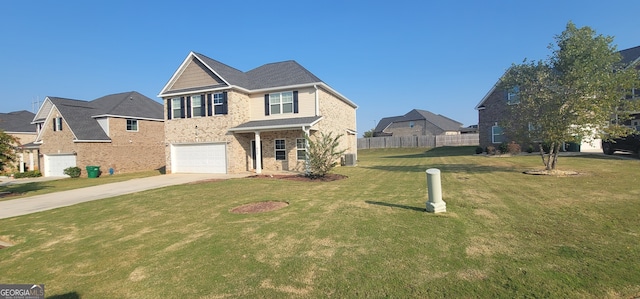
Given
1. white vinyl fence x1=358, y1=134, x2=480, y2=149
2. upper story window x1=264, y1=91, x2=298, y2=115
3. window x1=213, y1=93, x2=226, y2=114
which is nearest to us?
upper story window x1=264, y1=91, x2=298, y2=115

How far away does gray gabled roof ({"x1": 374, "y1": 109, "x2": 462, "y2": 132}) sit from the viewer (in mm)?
52844

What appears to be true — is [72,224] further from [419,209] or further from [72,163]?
[72,163]

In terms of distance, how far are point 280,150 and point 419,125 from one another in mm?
38945

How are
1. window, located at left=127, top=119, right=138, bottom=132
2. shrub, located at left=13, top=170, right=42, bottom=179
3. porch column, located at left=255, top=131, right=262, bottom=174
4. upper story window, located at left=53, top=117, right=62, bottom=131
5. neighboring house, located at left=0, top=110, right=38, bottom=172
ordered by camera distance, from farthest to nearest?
neighboring house, located at left=0, top=110, right=38, bottom=172 → window, located at left=127, top=119, right=138, bottom=132 → shrub, located at left=13, top=170, right=42, bottom=179 → upper story window, located at left=53, top=117, right=62, bottom=131 → porch column, located at left=255, top=131, right=262, bottom=174

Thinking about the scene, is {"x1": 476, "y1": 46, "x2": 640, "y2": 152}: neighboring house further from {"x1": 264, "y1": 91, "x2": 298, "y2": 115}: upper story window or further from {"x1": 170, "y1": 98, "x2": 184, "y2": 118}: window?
{"x1": 170, "y1": 98, "x2": 184, "y2": 118}: window

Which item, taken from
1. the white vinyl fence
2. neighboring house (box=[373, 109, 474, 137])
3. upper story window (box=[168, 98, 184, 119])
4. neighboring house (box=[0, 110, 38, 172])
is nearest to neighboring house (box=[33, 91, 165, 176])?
neighboring house (box=[0, 110, 38, 172])

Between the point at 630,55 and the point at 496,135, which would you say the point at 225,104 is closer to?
the point at 496,135

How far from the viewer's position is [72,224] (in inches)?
319

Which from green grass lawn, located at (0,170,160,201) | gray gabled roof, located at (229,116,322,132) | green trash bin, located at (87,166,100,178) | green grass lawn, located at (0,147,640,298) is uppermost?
gray gabled roof, located at (229,116,322,132)

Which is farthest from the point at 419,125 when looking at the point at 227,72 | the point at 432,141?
the point at 227,72

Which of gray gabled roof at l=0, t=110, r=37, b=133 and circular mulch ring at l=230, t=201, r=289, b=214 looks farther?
gray gabled roof at l=0, t=110, r=37, b=133

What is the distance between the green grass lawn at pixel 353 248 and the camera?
3822 millimetres

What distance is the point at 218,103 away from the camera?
785 inches

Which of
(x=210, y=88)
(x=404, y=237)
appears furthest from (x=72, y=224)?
(x=210, y=88)
